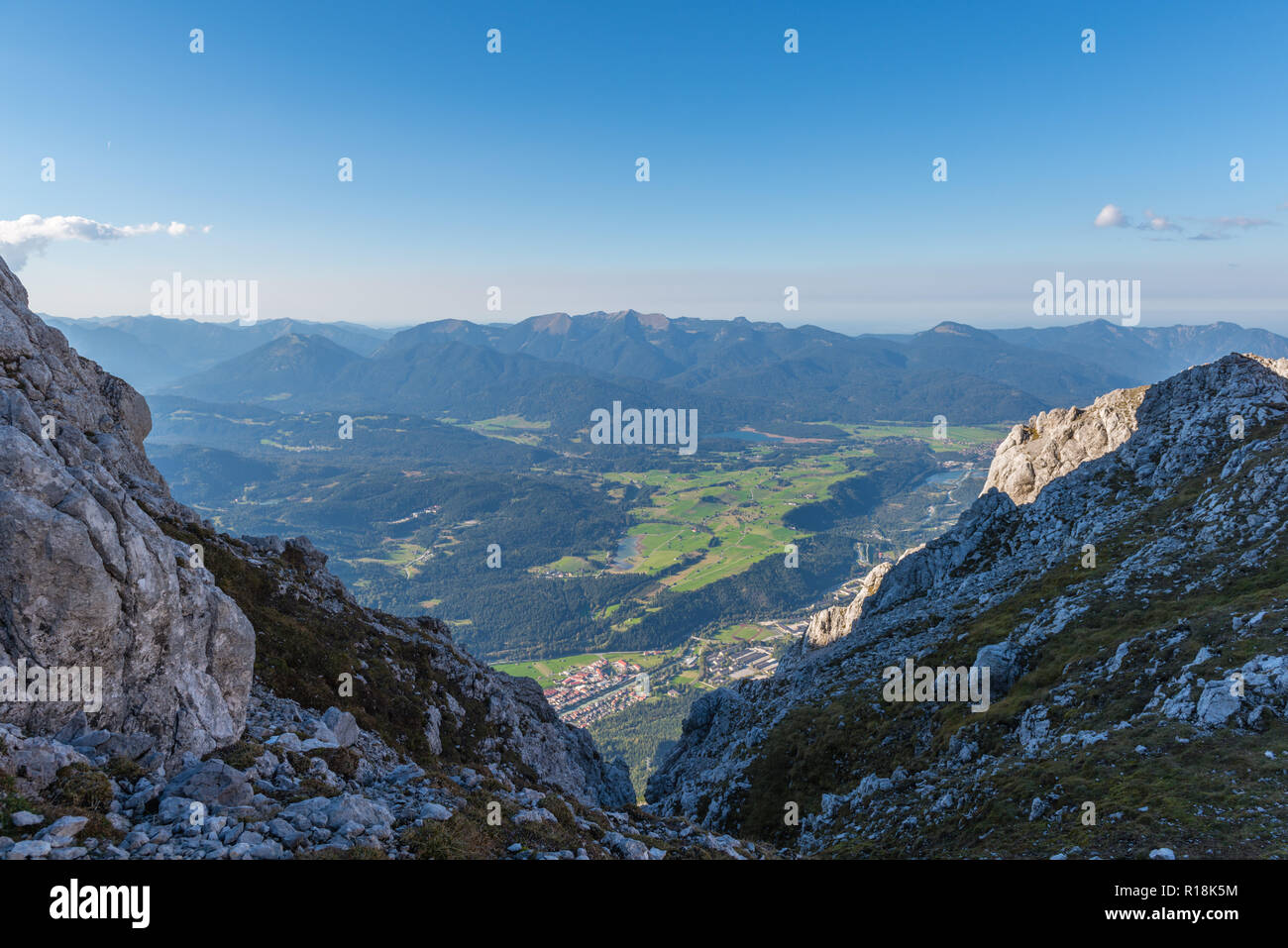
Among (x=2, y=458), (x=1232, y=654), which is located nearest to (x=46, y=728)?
(x=2, y=458)

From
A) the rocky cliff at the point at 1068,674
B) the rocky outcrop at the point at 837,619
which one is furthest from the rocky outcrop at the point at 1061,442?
the rocky outcrop at the point at 837,619

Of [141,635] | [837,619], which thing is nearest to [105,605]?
[141,635]

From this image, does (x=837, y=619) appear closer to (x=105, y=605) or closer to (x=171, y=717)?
(x=171, y=717)

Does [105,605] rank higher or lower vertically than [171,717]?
higher
